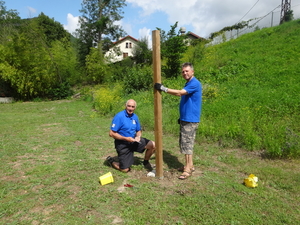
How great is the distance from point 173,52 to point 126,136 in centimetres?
1044

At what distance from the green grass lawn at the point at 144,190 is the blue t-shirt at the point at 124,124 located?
711 mm

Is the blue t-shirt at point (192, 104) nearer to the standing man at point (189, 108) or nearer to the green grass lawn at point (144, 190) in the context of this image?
the standing man at point (189, 108)

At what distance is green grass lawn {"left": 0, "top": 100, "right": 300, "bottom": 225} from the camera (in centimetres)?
250

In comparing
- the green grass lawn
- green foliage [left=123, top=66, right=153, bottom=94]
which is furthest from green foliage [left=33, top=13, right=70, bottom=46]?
the green grass lawn

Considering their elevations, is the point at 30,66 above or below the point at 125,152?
above

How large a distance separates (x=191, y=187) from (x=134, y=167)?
1.18 metres

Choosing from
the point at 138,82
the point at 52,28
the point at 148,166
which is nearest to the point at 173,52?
the point at 138,82

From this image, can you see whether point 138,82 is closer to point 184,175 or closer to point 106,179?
point 184,175

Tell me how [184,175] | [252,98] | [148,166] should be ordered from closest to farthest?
[184,175]
[148,166]
[252,98]

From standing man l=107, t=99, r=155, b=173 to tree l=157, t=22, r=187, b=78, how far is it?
10049mm

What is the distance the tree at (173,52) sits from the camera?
12953 mm

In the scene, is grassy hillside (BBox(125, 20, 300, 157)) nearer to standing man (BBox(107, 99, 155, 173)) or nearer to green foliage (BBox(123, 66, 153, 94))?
green foliage (BBox(123, 66, 153, 94))

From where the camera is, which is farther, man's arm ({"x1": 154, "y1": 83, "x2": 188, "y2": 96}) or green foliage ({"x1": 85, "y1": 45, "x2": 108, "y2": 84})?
green foliage ({"x1": 85, "y1": 45, "x2": 108, "y2": 84})

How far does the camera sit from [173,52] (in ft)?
43.0
